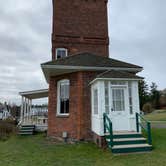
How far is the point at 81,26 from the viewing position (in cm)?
1555

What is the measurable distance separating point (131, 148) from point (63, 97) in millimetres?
5005

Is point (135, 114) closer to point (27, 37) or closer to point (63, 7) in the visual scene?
point (63, 7)

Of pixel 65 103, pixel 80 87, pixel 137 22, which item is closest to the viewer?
pixel 80 87

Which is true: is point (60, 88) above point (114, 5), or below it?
below

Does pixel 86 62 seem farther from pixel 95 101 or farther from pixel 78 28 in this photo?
pixel 78 28

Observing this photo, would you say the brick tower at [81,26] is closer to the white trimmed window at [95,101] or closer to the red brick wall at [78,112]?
the red brick wall at [78,112]

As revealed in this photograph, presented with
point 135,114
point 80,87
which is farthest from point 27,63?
point 135,114

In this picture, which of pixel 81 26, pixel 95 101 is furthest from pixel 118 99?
pixel 81 26

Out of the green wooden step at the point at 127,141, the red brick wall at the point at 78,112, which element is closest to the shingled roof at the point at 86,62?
the red brick wall at the point at 78,112

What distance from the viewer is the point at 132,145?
7770 millimetres

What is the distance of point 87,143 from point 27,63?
19.3 metres

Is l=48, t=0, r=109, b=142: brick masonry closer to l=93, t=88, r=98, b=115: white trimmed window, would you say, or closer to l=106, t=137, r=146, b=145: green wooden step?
l=93, t=88, r=98, b=115: white trimmed window

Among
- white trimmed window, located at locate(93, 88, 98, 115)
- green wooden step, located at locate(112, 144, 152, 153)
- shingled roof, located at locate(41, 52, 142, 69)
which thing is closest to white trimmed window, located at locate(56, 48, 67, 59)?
shingled roof, located at locate(41, 52, 142, 69)

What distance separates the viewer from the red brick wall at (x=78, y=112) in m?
9.76
